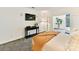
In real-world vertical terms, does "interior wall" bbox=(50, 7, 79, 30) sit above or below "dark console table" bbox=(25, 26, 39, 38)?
above

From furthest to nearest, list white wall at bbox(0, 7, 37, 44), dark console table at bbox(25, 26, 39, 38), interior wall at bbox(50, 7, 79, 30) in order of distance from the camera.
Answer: white wall at bbox(0, 7, 37, 44) < dark console table at bbox(25, 26, 39, 38) < interior wall at bbox(50, 7, 79, 30)

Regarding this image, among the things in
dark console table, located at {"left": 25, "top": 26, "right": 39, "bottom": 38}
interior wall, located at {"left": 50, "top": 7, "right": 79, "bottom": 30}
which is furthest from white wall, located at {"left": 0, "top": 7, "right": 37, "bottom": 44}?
interior wall, located at {"left": 50, "top": 7, "right": 79, "bottom": 30}

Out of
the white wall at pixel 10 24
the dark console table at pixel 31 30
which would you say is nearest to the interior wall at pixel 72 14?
the dark console table at pixel 31 30

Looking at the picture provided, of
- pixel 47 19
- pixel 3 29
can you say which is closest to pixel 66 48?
pixel 47 19

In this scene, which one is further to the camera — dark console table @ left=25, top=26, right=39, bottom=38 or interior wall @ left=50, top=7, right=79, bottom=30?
dark console table @ left=25, top=26, right=39, bottom=38

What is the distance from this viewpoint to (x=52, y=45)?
112 centimetres

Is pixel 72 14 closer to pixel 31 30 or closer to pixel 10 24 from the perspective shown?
pixel 31 30

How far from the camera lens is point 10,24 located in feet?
12.0

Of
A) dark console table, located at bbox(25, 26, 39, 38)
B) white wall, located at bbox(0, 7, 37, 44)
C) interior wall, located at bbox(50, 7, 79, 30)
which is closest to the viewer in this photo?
interior wall, located at bbox(50, 7, 79, 30)

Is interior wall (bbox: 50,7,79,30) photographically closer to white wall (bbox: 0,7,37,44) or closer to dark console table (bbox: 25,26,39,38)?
dark console table (bbox: 25,26,39,38)

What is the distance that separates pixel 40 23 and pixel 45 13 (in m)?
0.23

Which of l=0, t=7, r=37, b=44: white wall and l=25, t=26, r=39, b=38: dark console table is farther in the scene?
l=0, t=7, r=37, b=44: white wall

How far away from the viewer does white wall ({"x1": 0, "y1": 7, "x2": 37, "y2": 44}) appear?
3.37m

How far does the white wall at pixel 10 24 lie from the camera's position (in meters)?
3.37
